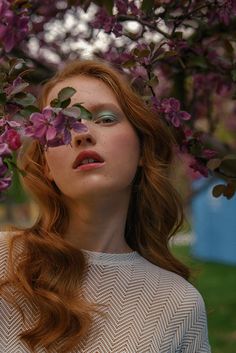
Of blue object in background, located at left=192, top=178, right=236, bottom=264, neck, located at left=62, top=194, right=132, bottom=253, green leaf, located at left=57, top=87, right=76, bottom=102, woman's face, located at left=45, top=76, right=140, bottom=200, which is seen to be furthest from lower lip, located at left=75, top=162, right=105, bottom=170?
blue object in background, located at left=192, top=178, right=236, bottom=264

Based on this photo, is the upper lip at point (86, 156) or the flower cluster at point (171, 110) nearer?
the upper lip at point (86, 156)

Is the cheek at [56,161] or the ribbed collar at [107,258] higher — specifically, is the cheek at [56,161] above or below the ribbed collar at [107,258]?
above

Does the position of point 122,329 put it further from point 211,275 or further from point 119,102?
point 211,275

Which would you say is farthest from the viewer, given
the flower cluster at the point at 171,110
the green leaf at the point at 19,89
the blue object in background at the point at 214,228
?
the blue object in background at the point at 214,228

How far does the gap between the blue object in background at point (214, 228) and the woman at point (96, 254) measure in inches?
354

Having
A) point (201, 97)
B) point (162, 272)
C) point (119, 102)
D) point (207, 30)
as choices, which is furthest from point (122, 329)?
point (201, 97)

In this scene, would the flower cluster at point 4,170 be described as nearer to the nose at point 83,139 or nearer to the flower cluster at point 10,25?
the nose at point 83,139

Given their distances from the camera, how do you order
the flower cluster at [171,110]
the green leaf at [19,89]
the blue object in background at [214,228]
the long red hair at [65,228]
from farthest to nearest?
the blue object in background at [214,228]
the flower cluster at [171,110]
the long red hair at [65,228]
the green leaf at [19,89]

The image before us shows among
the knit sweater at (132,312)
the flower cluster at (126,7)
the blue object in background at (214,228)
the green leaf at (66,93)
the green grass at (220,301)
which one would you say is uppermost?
the green leaf at (66,93)

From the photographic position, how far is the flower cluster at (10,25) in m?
1.93

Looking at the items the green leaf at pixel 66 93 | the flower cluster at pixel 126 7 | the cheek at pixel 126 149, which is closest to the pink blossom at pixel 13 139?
the green leaf at pixel 66 93

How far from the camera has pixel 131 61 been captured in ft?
7.23

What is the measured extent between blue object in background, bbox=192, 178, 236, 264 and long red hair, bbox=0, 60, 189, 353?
8.82 metres

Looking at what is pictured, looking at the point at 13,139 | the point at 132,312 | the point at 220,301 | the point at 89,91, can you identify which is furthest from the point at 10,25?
the point at 220,301
